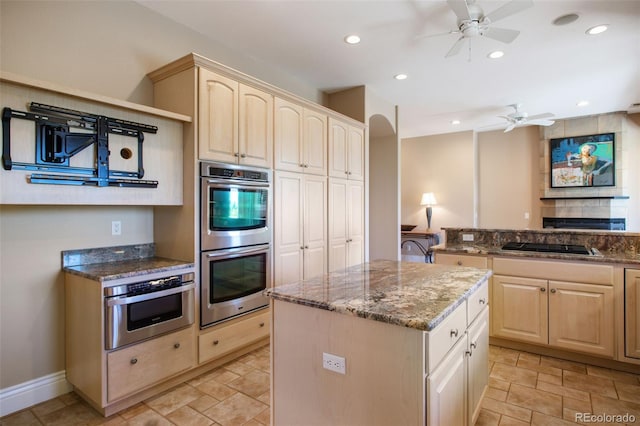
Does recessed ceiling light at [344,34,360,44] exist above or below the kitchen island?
above

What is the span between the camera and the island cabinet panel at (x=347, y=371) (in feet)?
4.09

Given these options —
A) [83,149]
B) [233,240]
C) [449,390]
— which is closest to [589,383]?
[449,390]

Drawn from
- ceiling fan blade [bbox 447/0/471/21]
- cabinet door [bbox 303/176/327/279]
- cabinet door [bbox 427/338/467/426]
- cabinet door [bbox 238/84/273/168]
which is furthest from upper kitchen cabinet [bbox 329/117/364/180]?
cabinet door [bbox 427/338/467/426]

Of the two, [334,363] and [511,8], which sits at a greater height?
[511,8]

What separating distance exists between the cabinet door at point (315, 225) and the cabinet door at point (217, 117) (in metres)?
0.98

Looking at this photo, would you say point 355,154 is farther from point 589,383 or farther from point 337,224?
point 589,383

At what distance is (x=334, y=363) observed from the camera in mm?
1411

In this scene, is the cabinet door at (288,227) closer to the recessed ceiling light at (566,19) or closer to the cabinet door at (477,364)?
the cabinet door at (477,364)

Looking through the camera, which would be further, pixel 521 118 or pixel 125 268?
pixel 521 118

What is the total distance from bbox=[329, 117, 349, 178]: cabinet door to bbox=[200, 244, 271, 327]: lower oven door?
132 cm

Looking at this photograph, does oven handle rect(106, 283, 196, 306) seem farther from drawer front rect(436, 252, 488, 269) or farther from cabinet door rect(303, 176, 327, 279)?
drawer front rect(436, 252, 488, 269)

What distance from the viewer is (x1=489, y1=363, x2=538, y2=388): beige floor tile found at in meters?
2.52

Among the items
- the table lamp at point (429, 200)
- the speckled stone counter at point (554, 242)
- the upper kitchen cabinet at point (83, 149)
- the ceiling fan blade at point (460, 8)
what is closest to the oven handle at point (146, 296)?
the upper kitchen cabinet at point (83, 149)

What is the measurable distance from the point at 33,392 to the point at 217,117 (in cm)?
221
